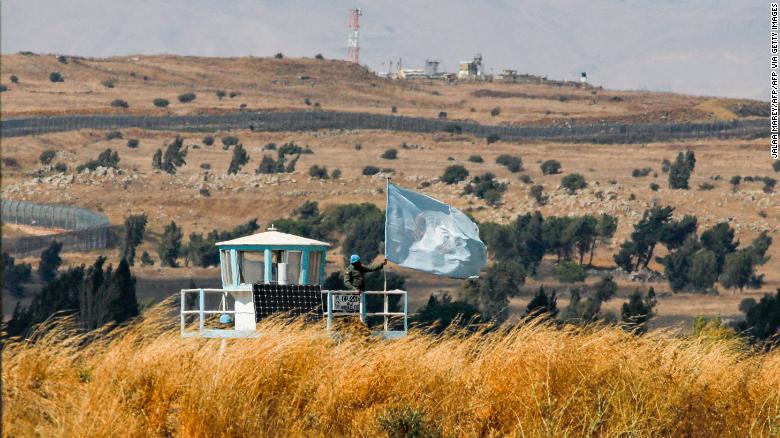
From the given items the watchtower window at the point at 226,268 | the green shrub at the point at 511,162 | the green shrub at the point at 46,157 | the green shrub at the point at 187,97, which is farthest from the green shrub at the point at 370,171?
the watchtower window at the point at 226,268

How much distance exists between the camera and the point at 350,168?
13962cm

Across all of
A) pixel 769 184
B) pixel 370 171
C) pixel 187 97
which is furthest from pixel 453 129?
pixel 769 184

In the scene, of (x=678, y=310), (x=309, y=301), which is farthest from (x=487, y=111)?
(x=309, y=301)

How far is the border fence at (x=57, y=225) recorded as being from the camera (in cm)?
10201

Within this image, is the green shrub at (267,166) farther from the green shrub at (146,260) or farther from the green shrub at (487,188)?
the green shrub at (146,260)

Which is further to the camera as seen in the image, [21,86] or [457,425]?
[21,86]

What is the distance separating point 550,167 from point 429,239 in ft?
364

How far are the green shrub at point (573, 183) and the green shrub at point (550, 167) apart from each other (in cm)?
657

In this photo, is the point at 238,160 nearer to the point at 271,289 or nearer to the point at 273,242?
the point at 273,242

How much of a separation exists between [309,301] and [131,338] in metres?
4.05

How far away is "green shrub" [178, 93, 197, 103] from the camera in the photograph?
592 ft

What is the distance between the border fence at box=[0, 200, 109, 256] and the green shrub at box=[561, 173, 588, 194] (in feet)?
125

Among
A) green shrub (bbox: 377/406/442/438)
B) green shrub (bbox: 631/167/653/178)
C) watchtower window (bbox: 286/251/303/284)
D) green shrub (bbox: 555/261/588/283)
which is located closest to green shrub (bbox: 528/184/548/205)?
green shrub (bbox: 631/167/653/178)

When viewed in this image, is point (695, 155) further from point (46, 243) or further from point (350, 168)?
point (46, 243)
